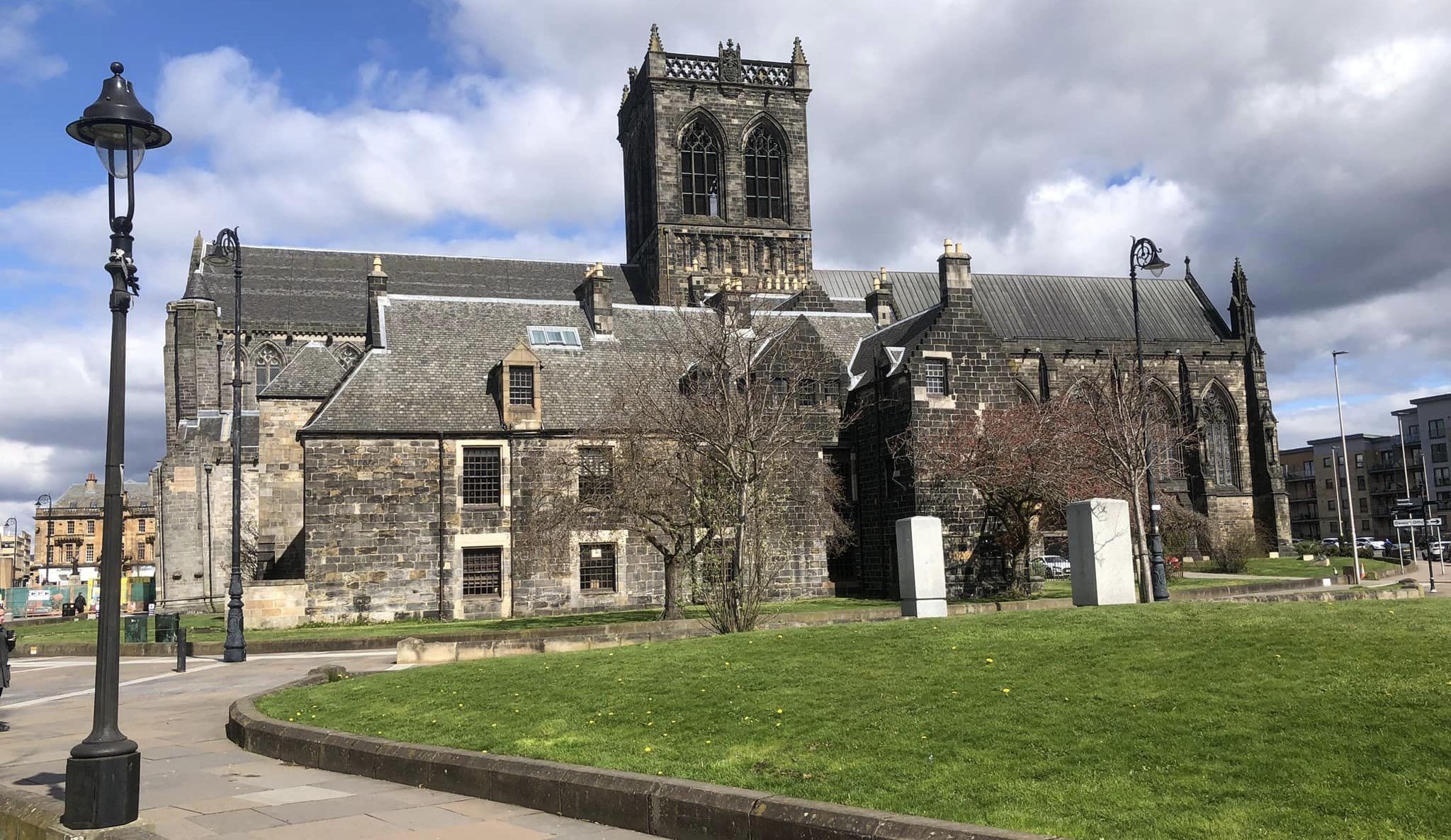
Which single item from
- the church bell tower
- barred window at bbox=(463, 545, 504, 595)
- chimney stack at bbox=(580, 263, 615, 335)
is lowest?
barred window at bbox=(463, 545, 504, 595)

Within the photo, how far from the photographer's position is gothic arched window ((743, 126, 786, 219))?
227 feet

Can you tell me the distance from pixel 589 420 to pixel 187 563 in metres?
27.6

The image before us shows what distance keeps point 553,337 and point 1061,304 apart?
41.4 m

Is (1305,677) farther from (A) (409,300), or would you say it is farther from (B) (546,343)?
(A) (409,300)

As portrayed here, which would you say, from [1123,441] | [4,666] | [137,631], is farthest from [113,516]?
[137,631]

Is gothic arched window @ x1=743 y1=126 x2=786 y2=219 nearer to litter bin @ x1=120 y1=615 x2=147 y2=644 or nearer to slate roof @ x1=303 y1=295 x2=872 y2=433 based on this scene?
slate roof @ x1=303 y1=295 x2=872 y2=433

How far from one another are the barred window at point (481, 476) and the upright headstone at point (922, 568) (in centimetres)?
1995

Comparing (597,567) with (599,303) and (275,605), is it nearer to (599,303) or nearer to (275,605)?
(275,605)

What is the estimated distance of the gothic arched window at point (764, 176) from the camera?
227 feet

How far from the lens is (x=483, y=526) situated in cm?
3878

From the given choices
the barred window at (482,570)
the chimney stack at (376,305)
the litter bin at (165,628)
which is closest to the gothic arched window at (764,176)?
the chimney stack at (376,305)

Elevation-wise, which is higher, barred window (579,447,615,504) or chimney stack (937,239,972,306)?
chimney stack (937,239,972,306)

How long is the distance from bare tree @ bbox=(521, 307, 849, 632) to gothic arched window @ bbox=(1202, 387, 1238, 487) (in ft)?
122

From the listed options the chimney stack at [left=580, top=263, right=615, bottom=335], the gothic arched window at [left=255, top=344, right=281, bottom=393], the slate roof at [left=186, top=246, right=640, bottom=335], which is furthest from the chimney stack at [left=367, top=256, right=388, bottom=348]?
the gothic arched window at [left=255, top=344, right=281, bottom=393]
